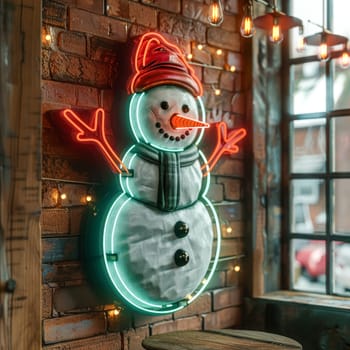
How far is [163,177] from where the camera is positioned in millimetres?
3057

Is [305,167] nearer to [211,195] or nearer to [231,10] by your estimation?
[211,195]

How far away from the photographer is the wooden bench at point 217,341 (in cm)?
275

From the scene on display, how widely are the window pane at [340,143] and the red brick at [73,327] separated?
5.47ft

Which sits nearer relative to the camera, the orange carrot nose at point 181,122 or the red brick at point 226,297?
the orange carrot nose at point 181,122

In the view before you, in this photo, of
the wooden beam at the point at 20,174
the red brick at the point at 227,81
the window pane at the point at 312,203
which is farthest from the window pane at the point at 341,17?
the wooden beam at the point at 20,174

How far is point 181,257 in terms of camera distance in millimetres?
3104

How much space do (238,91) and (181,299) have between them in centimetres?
130

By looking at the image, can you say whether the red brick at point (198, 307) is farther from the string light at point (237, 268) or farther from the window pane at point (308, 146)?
the window pane at point (308, 146)

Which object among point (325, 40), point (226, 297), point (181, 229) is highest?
point (325, 40)

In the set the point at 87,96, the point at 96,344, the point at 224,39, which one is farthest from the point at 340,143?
the point at 96,344

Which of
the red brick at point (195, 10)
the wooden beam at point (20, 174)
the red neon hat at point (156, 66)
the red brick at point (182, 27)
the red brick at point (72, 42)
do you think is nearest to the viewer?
the wooden beam at point (20, 174)

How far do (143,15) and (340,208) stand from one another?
1663mm

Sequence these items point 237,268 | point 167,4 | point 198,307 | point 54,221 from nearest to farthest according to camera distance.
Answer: point 54,221 → point 167,4 → point 198,307 → point 237,268

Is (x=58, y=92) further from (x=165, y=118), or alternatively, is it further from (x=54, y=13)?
(x=165, y=118)
